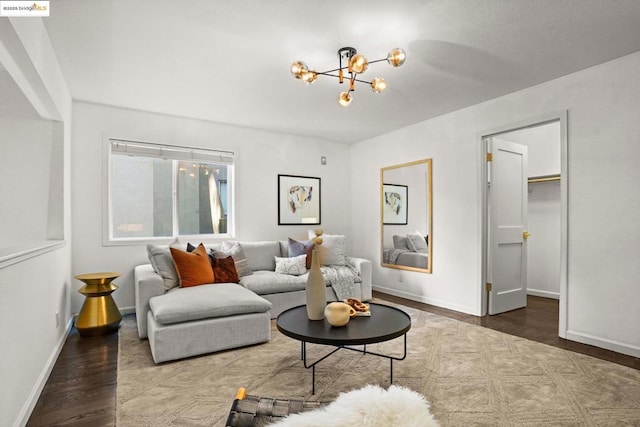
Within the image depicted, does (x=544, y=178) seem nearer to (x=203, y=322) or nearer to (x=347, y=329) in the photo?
(x=347, y=329)

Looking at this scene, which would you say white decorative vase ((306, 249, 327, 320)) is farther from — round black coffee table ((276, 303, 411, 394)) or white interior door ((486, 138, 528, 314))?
white interior door ((486, 138, 528, 314))

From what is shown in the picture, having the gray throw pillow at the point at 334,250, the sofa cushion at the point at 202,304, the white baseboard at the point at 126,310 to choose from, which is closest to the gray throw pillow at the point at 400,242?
the gray throw pillow at the point at 334,250

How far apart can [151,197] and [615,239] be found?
4933mm

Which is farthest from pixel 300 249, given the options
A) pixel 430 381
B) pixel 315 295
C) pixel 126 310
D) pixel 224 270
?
pixel 430 381

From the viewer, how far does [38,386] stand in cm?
221

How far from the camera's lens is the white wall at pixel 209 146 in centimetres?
390

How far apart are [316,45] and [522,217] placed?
3.56 meters

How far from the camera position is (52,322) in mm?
2727

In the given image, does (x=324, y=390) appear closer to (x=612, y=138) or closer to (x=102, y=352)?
(x=102, y=352)

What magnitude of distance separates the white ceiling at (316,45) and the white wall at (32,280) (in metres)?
0.34

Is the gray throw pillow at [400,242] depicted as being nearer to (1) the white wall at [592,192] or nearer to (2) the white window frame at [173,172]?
(1) the white wall at [592,192]

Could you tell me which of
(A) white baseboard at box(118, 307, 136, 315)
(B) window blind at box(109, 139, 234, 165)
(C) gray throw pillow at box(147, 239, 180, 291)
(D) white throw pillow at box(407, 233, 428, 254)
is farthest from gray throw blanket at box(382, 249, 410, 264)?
(A) white baseboard at box(118, 307, 136, 315)

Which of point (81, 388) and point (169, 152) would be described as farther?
point (169, 152)

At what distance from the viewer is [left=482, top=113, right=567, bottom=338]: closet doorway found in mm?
4039
